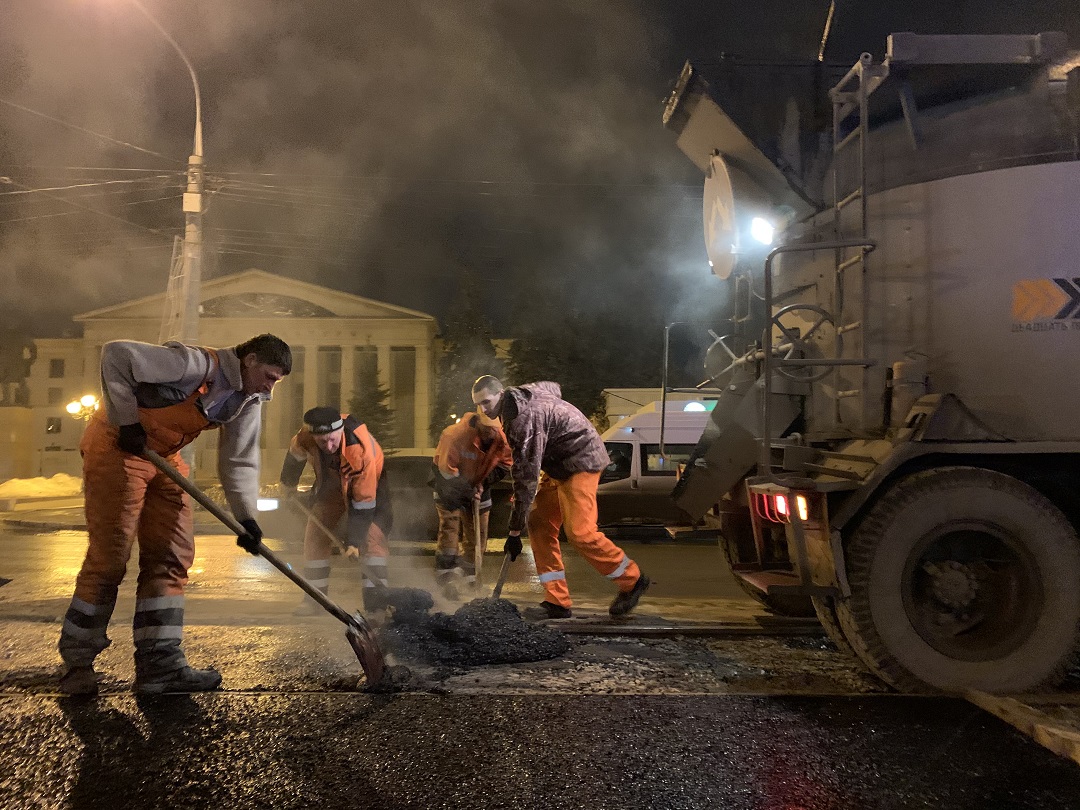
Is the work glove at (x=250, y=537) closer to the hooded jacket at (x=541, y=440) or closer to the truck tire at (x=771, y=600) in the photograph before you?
→ the hooded jacket at (x=541, y=440)

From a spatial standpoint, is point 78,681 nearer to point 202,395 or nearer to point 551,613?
point 202,395

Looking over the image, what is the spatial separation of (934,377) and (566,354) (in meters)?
25.8

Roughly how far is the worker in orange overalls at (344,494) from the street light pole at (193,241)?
27.8 ft

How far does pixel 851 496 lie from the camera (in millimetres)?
3430

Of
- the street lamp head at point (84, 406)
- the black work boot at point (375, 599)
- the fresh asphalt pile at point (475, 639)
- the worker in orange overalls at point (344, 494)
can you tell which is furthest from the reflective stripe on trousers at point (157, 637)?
the street lamp head at point (84, 406)

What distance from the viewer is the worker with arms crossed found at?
4.64 m

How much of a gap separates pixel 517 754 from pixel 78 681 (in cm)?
195

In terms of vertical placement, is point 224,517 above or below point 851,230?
below

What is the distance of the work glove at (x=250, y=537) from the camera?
3.41 metres

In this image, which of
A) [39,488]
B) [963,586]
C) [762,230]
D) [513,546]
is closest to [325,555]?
[513,546]

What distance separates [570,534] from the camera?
4.74 meters

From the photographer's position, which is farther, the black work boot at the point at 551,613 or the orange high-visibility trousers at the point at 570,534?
the black work boot at the point at 551,613

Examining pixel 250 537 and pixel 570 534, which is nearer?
pixel 250 537

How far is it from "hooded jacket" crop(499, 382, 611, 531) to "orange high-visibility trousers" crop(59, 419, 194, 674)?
1948 mm
